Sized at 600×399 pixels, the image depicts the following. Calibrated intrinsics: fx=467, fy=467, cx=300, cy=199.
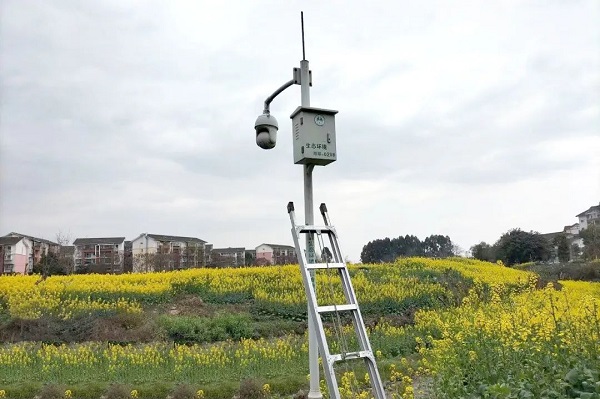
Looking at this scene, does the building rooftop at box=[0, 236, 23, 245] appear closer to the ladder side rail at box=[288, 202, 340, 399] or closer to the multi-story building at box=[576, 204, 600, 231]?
the ladder side rail at box=[288, 202, 340, 399]

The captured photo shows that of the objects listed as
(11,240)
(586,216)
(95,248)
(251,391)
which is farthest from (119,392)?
(586,216)

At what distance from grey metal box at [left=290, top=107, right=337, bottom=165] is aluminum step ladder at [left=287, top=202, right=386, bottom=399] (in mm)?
405

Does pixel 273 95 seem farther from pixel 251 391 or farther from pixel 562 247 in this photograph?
pixel 562 247

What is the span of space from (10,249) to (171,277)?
35085mm

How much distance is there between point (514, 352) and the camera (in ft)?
13.0

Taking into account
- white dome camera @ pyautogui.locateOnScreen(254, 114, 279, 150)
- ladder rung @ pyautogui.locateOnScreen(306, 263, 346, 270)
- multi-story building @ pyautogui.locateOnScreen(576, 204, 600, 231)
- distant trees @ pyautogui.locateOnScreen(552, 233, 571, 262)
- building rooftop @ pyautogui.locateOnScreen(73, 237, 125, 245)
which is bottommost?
ladder rung @ pyautogui.locateOnScreen(306, 263, 346, 270)

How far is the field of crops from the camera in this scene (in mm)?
3725

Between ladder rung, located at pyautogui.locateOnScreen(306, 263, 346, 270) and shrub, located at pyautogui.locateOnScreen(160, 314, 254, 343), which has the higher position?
ladder rung, located at pyautogui.locateOnScreen(306, 263, 346, 270)

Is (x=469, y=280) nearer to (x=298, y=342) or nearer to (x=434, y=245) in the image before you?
(x=298, y=342)

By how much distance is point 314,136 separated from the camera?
12.6 feet

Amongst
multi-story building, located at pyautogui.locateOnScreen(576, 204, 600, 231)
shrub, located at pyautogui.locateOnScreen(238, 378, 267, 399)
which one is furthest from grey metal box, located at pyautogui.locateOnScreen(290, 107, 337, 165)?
multi-story building, located at pyautogui.locateOnScreen(576, 204, 600, 231)

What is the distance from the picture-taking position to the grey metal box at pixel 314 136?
3.80 metres

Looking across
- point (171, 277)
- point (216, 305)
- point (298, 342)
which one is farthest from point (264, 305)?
point (171, 277)

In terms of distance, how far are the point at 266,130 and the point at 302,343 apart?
14.6 feet
